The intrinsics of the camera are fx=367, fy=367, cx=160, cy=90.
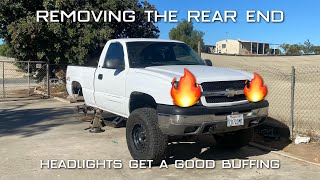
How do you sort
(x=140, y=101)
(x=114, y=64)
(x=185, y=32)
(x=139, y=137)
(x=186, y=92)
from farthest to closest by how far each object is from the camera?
(x=185, y=32)
(x=114, y=64)
(x=140, y=101)
(x=139, y=137)
(x=186, y=92)

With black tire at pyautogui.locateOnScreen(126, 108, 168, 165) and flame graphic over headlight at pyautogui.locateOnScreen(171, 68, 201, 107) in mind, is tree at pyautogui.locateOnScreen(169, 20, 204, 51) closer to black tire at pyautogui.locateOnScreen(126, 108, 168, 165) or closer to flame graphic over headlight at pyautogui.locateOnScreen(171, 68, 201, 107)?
black tire at pyautogui.locateOnScreen(126, 108, 168, 165)

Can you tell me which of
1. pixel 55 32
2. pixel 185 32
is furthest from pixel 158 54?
pixel 185 32

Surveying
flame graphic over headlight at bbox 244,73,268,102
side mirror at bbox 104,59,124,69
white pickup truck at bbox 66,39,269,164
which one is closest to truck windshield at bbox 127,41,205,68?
white pickup truck at bbox 66,39,269,164

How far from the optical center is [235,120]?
529cm

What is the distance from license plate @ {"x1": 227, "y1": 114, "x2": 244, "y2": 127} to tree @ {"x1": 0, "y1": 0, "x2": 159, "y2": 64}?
11.1 m

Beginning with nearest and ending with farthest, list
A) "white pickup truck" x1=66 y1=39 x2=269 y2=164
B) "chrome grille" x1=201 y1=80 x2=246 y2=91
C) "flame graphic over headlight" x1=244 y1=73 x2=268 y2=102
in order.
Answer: "white pickup truck" x1=66 y1=39 x2=269 y2=164
"chrome grille" x1=201 y1=80 x2=246 y2=91
"flame graphic over headlight" x1=244 y1=73 x2=268 y2=102

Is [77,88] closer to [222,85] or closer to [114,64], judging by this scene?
[114,64]

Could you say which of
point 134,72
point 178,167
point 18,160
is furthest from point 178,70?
point 18,160

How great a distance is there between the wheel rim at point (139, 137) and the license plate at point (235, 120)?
4.31 feet

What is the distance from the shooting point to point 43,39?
51.9ft

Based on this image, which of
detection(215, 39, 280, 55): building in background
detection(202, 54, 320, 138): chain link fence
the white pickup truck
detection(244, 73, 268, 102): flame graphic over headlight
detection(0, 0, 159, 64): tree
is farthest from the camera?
detection(215, 39, 280, 55): building in background

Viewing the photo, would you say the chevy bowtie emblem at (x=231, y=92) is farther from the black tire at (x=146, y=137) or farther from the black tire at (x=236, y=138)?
the black tire at (x=236, y=138)

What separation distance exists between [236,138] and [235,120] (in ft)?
4.50

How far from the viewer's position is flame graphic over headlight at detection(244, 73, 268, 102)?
5.52m
